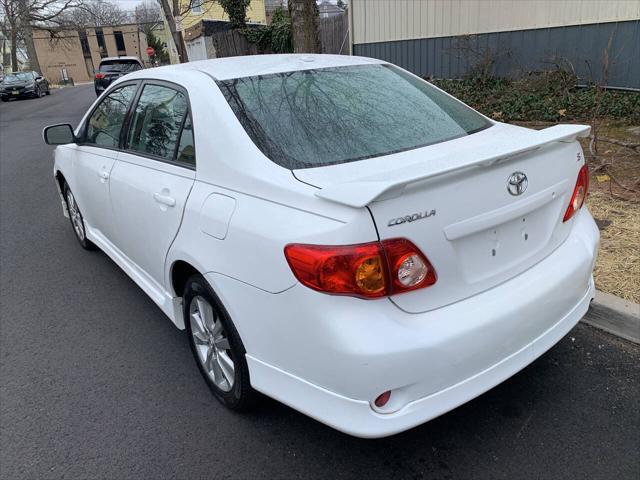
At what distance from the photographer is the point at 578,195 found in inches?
105

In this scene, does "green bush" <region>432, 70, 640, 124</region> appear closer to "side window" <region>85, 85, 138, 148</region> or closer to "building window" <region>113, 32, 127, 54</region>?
"side window" <region>85, 85, 138, 148</region>

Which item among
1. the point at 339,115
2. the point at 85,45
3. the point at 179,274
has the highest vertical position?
the point at 339,115

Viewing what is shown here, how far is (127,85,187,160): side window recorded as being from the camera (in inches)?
117

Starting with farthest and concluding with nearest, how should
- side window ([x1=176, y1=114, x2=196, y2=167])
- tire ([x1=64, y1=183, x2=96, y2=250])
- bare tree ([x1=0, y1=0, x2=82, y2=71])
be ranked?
bare tree ([x1=0, y1=0, x2=82, y2=71])
tire ([x1=64, y1=183, x2=96, y2=250])
side window ([x1=176, y1=114, x2=196, y2=167])

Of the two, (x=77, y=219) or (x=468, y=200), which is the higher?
(x=468, y=200)

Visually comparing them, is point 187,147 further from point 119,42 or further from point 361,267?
point 119,42

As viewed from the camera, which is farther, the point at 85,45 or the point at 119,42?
the point at 119,42

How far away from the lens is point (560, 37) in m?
9.83

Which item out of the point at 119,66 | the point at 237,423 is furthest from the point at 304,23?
the point at 119,66

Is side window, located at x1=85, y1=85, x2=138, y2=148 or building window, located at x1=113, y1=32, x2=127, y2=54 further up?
side window, located at x1=85, y1=85, x2=138, y2=148

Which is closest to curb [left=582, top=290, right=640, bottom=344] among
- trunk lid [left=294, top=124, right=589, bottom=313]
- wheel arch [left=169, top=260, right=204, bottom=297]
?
trunk lid [left=294, top=124, right=589, bottom=313]

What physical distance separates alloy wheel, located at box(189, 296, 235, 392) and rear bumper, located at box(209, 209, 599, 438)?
A: 0.34 metres

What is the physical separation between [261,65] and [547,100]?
25.4ft

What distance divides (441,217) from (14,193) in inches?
305
